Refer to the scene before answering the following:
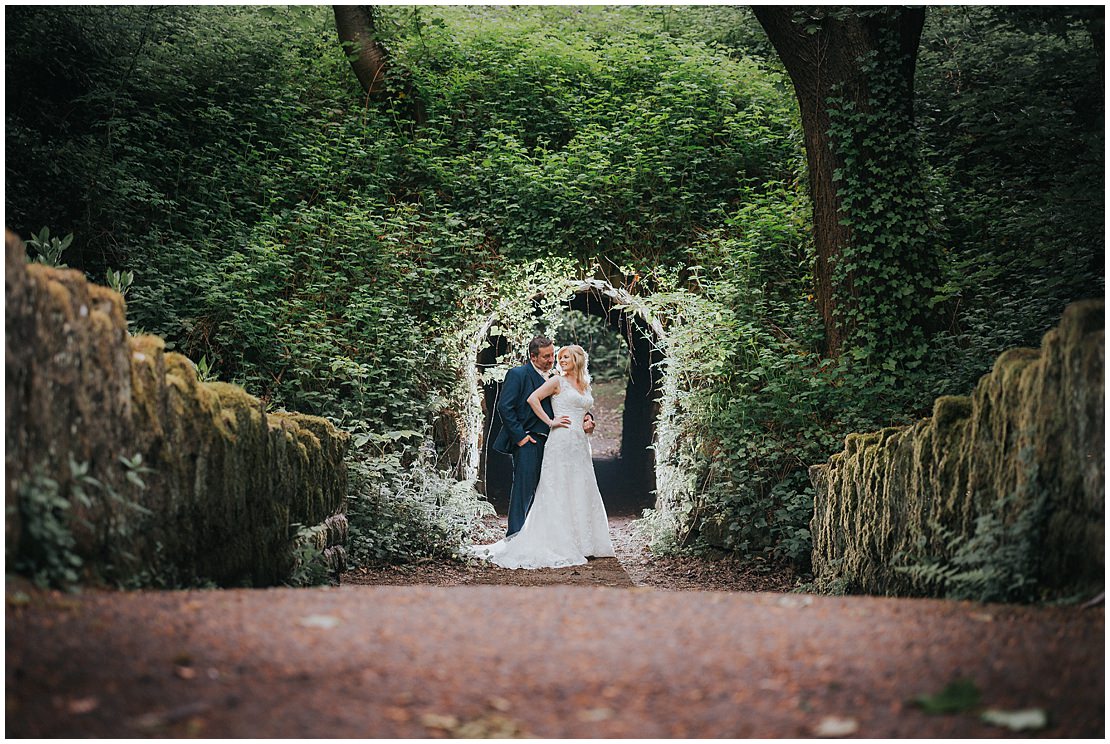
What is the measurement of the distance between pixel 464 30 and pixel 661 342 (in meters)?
6.98

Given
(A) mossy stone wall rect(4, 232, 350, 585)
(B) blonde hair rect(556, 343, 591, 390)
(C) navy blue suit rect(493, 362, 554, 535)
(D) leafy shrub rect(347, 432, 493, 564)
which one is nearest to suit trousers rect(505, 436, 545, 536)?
(C) navy blue suit rect(493, 362, 554, 535)

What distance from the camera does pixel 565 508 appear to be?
10.5 m

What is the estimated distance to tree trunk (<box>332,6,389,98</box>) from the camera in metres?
14.3

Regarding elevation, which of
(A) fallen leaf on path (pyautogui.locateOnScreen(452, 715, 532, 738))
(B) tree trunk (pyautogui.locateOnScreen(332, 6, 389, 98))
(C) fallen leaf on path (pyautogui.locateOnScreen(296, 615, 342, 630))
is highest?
(B) tree trunk (pyautogui.locateOnScreen(332, 6, 389, 98))

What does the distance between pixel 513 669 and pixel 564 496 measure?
7446 millimetres

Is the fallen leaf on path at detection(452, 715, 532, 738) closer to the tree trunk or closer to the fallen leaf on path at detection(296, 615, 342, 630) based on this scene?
the fallen leaf on path at detection(296, 615, 342, 630)

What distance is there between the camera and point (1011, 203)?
11.0 m

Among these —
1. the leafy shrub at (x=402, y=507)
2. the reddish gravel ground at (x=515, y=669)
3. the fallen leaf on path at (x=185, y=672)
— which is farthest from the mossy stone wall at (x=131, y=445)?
the leafy shrub at (x=402, y=507)

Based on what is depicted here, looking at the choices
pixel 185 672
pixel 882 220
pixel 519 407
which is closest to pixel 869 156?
pixel 882 220

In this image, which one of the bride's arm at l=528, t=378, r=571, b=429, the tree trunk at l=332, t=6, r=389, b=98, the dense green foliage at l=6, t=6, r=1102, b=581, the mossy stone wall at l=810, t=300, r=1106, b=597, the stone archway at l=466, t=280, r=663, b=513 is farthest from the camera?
the stone archway at l=466, t=280, r=663, b=513

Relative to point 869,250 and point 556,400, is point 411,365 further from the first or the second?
point 869,250

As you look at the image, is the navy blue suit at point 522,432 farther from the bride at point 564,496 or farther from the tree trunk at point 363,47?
the tree trunk at point 363,47

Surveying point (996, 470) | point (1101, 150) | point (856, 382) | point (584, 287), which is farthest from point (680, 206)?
point (996, 470)

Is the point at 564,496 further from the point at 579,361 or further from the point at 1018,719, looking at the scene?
the point at 1018,719
